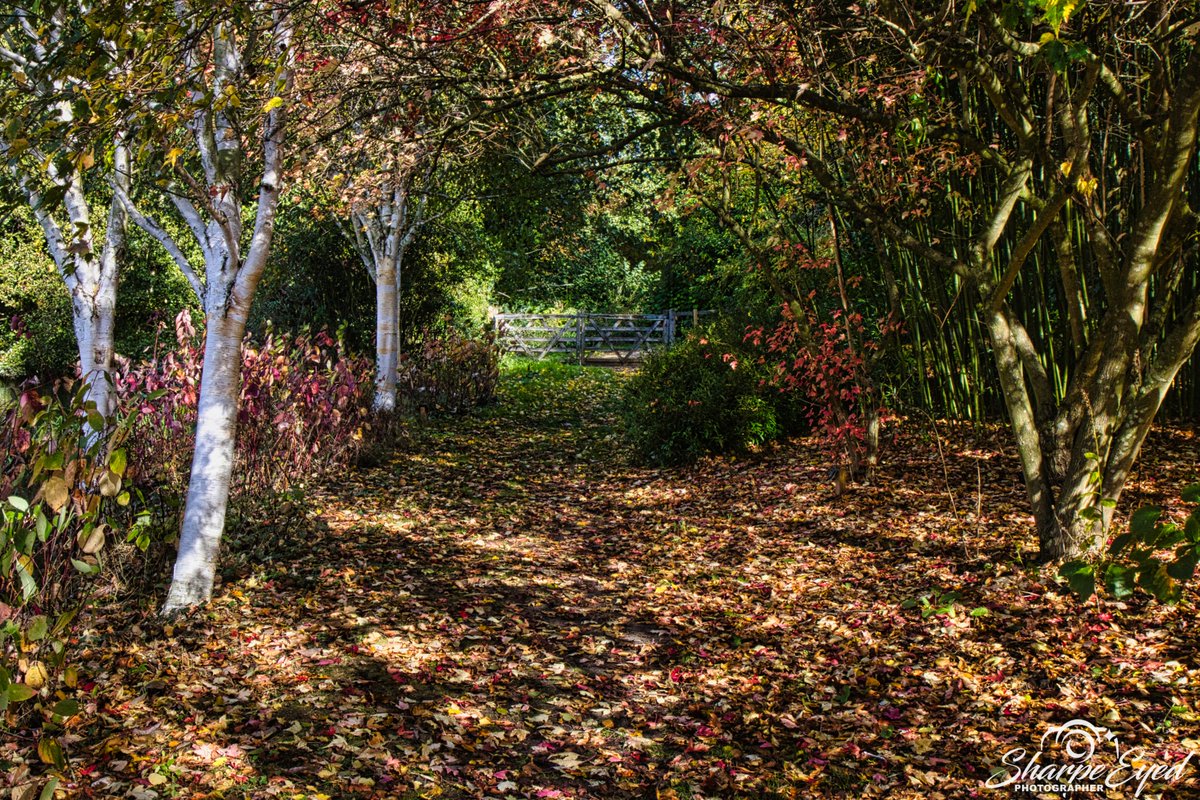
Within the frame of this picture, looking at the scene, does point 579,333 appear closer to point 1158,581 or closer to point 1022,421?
point 1022,421

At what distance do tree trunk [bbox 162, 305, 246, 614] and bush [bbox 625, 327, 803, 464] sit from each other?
5111mm

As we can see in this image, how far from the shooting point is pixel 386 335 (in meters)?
10.5

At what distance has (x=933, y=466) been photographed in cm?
703

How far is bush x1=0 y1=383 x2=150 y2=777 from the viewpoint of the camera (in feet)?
8.61

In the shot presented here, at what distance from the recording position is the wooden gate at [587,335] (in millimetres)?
21844

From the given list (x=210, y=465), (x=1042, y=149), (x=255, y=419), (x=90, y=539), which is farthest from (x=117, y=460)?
(x=1042, y=149)

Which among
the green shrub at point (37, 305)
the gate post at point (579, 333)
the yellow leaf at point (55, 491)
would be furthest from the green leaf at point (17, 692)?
the gate post at point (579, 333)

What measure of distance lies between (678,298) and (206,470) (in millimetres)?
21136

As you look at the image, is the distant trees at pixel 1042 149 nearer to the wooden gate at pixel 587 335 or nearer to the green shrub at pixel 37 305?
the green shrub at pixel 37 305

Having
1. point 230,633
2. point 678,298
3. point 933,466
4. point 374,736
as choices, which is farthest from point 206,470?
point 678,298

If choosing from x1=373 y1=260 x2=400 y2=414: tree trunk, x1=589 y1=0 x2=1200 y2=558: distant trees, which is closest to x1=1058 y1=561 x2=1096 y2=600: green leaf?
x1=589 y1=0 x2=1200 y2=558: distant trees

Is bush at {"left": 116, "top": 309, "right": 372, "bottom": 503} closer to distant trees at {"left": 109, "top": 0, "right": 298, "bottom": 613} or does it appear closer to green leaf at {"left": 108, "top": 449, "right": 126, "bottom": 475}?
distant trees at {"left": 109, "top": 0, "right": 298, "bottom": 613}

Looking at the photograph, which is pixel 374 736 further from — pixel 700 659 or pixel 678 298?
pixel 678 298

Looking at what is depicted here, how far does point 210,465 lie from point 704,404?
5.49 meters
